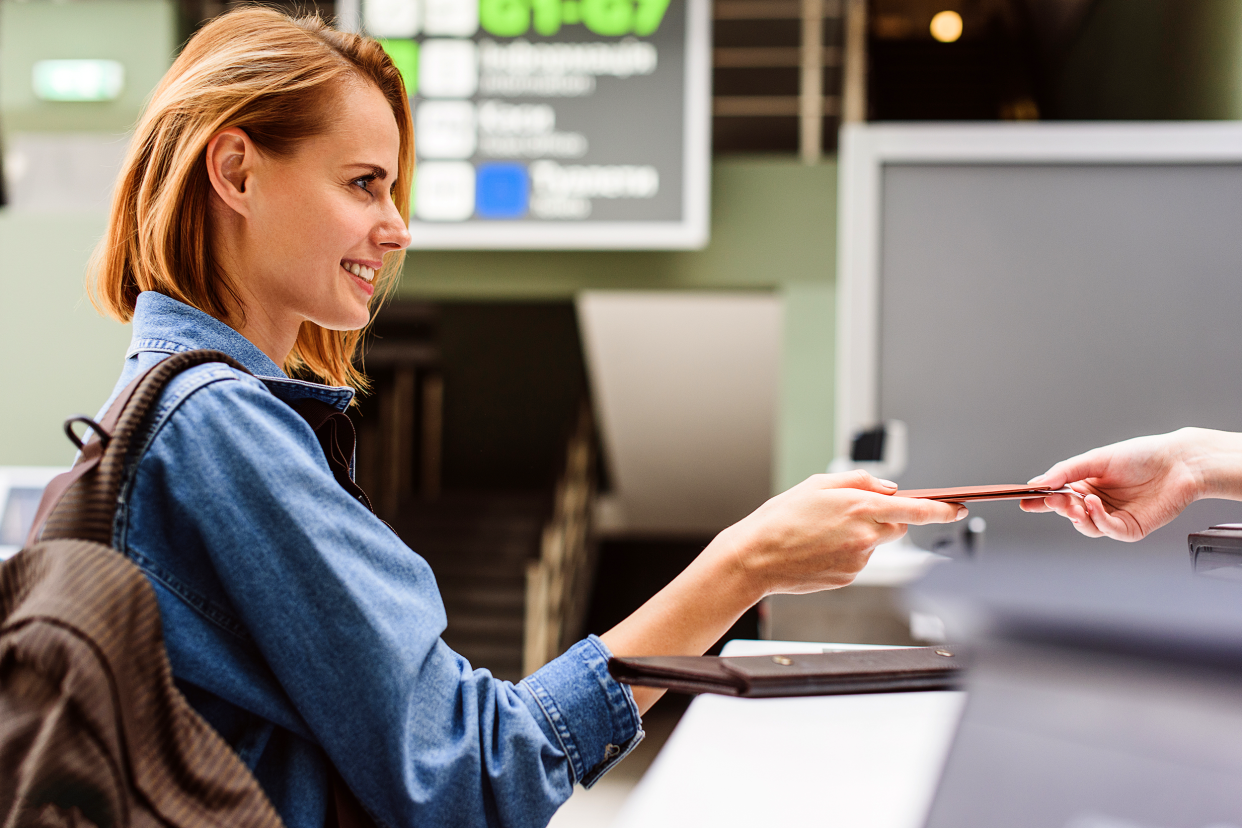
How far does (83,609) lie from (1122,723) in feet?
1.67

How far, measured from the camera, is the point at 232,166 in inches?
29.4

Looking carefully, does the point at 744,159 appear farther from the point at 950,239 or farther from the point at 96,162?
the point at 96,162

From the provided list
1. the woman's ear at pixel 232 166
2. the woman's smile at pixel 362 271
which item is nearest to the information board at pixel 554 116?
the woman's smile at pixel 362 271

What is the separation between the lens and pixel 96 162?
400 cm

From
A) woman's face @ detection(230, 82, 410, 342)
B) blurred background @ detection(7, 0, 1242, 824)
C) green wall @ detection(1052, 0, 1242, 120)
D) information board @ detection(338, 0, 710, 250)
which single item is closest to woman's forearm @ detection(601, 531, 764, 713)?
woman's face @ detection(230, 82, 410, 342)

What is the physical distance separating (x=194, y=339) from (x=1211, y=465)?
870 millimetres

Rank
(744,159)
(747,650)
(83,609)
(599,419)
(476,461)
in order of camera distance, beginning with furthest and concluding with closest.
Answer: (476,461), (599,419), (744,159), (747,650), (83,609)

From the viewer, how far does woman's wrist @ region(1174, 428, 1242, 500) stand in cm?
86

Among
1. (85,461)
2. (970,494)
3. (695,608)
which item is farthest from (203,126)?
(970,494)

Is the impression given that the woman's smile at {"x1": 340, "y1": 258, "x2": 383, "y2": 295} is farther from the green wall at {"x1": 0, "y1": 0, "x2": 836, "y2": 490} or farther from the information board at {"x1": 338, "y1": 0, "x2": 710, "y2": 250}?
the green wall at {"x1": 0, "y1": 0, "x2": 836, "y2": 490}

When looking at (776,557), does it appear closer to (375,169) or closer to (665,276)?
(375,169)

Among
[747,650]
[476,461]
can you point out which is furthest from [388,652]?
[476,461]

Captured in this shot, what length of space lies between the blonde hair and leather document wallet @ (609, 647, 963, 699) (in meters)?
0.46

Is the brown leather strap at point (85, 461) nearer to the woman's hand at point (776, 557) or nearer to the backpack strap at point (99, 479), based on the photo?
the backpack strap at point (99, 479)
